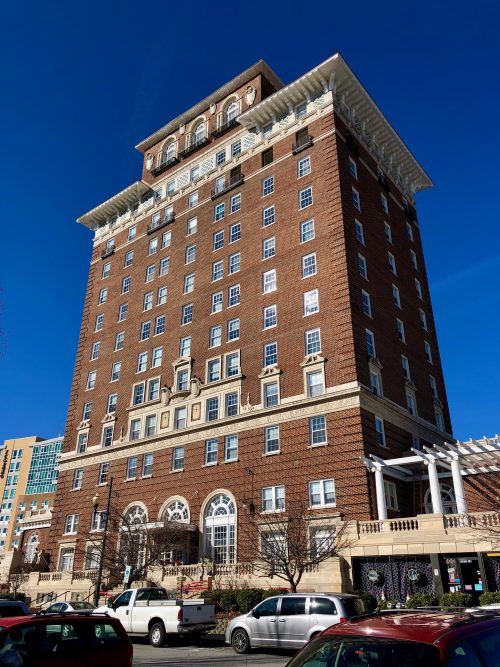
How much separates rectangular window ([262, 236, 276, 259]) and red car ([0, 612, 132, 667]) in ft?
117

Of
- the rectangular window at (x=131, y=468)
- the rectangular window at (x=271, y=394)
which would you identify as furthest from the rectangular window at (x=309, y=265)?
the rectangular window at (x=131, y=468)

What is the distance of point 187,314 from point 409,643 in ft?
144

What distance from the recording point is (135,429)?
47.7m

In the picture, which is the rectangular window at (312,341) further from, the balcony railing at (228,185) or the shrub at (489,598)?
the balcony railing at (228,185)

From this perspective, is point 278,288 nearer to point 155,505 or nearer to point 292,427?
point 292,427

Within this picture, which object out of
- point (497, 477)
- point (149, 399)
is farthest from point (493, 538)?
point (149, 399)

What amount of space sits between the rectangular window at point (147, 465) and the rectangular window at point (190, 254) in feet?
57.3

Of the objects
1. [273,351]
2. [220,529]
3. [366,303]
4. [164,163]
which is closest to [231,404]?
[273,351]

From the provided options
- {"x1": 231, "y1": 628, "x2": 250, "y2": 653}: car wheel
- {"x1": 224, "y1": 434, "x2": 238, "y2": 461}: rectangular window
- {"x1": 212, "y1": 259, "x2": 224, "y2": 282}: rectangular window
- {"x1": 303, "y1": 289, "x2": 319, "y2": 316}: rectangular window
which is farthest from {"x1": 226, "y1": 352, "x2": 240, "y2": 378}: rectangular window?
{"x1": 231, "y1": 628, "x2": 250, "y2": 653}: car wheel

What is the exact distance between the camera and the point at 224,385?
1642 inches

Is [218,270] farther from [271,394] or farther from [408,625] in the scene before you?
[408,625]

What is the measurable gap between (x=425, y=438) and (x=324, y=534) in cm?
1367

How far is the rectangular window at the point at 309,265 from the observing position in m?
40.2

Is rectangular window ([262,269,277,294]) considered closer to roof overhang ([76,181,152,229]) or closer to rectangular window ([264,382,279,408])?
rectangular window ([264,382,279,408])
